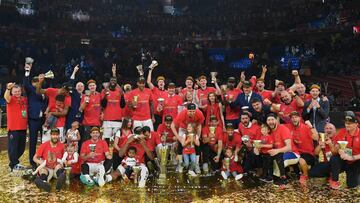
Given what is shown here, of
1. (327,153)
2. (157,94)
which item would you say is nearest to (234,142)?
(327,153)

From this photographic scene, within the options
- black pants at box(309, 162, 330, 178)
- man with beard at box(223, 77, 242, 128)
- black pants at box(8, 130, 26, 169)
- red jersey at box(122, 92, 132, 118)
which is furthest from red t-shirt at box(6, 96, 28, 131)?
black pants at box(309, 162, 330, 178)

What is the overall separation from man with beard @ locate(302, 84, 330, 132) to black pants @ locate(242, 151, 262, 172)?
4.85 feet

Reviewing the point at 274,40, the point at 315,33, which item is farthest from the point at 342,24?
the point at 274,40

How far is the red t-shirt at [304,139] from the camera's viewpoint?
22.7 feet

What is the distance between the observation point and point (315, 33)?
2138 cm

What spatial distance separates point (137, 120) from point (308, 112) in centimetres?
364

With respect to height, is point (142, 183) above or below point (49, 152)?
below

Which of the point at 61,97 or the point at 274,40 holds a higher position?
the point at 274,40

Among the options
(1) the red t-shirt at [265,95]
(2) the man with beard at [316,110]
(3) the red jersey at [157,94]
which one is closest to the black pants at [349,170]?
(2) the man with beard at [316,110]

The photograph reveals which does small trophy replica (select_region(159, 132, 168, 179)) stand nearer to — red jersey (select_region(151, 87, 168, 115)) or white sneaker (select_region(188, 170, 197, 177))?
white sneaker (select_region(188, 170, 197, 177))

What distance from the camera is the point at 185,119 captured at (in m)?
7.54

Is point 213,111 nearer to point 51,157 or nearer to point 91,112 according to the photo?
point 91,112

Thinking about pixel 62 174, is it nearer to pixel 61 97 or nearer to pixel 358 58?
pixel 61 97

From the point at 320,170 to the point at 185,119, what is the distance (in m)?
2.77
